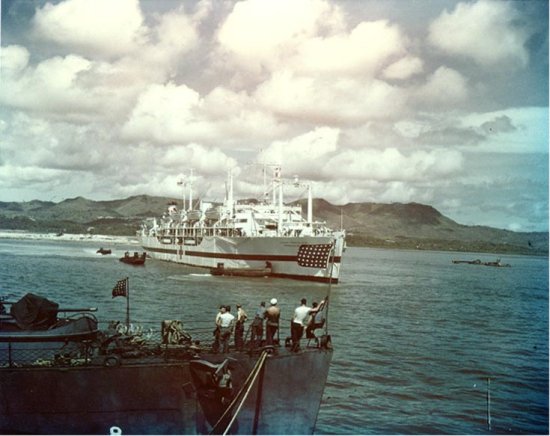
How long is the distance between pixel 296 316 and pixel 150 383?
3573 mm

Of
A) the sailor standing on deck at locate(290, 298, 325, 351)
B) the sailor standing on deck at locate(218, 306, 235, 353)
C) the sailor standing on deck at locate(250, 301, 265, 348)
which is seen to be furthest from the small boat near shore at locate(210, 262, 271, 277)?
the sailor standing on deck at locate(218, 306, 235, 353)

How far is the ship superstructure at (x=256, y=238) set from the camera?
52.9m

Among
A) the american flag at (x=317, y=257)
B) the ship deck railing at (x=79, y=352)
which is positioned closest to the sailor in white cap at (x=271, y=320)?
the ship deck railing at (x=79, y=352)

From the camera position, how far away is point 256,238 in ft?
183

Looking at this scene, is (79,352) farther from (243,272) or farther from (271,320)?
(243,272)

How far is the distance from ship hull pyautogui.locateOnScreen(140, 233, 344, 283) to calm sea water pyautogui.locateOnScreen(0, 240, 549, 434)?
2194 mm

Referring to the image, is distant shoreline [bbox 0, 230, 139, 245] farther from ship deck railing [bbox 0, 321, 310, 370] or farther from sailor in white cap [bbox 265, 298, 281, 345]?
sailor in white cap [bbox 265, 298, 281, 345]

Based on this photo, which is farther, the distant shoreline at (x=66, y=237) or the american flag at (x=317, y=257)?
the distant shoreline at (x=66, y=237)

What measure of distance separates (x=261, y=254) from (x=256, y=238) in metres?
1.67

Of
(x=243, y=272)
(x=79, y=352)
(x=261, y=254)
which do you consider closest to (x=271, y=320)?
(x=79, y=352)

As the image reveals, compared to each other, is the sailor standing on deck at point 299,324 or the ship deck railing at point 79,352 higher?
the sailor standing on deck at point 299,324

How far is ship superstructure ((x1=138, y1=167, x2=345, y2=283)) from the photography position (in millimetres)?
52938

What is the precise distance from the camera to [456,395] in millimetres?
18859

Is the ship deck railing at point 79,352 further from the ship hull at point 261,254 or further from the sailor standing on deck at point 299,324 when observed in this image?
the ship hull at point 261,254
